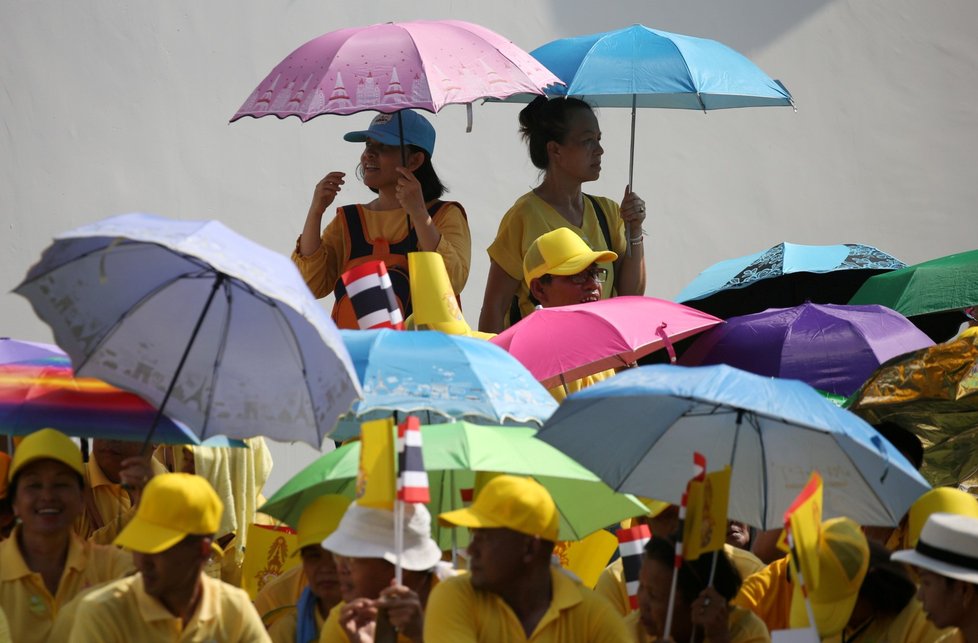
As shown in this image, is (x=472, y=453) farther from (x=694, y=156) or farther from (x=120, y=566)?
(x=694, y=156)

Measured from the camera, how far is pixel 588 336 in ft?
20.5

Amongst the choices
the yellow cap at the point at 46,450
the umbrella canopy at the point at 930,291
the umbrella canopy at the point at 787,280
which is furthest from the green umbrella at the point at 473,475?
the umbrella canopy at the point at 787,280

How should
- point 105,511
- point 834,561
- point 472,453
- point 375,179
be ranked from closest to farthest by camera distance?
point 834,561 → point 472,453 → point 105,511 → point 375,179

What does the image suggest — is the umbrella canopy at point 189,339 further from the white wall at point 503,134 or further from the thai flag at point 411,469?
the white wall at point 503,134

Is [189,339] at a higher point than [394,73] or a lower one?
lower

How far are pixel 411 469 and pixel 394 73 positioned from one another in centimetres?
203

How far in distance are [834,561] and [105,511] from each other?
2.70m

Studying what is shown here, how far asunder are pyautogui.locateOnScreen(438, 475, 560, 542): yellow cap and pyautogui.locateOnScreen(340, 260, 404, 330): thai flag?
125 centimetres

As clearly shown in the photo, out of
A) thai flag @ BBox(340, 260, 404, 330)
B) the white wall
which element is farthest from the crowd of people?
the white wall

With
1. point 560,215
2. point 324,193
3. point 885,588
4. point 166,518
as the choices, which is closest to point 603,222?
point 560,215

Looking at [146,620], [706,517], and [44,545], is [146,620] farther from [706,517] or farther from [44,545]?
[706,517]

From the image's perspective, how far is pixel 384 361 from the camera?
527 centimetres

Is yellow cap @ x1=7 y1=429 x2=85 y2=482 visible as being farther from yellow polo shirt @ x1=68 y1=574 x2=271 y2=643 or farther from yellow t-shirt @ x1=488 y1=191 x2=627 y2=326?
yellow t-shirt @ x1=488 y1=191 x2=627 y2=326

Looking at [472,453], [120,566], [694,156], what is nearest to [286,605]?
[120,566]
